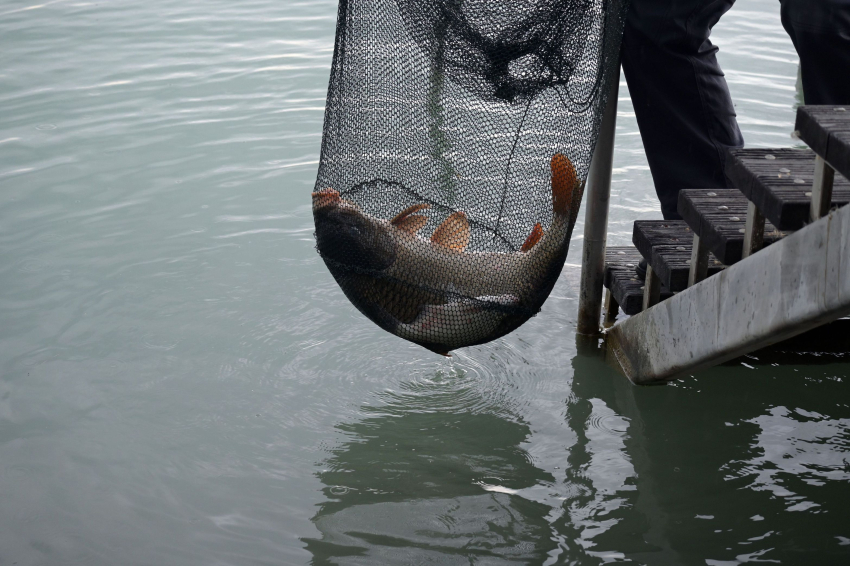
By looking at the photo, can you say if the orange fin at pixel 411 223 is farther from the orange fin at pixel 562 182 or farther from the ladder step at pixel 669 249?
the ladder step at pixel 669 249

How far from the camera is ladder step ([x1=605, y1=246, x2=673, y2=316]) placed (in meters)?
3.99

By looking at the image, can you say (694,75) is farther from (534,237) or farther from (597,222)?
(534,237)

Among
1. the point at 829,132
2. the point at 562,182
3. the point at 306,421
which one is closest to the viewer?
the point at 829,132

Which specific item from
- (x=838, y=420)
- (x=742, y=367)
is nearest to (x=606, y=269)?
(x=742, y=367)

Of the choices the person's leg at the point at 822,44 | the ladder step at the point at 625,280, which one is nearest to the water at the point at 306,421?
the ladder step at the point at 625,280

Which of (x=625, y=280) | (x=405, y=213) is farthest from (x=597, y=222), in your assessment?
(x=405, y=213)

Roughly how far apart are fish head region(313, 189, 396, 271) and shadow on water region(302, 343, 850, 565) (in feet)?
2.73

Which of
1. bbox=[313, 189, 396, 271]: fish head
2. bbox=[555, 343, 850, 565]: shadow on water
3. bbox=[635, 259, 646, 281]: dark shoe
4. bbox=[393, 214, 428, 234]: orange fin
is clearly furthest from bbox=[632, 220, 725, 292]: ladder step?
bbox=[313, 189, 396, 271]: fish head

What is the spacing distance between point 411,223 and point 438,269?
0.62ft

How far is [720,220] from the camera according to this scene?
3205mm

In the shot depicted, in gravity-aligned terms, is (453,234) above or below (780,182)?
below

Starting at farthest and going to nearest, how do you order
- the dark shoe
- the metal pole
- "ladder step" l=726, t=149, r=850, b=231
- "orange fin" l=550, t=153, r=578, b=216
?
the dark shoe < the metal pole < "orange fin" l=550, t=153, r=578, b=216 < "ladder step" l=726, t=149, r=850, b=231

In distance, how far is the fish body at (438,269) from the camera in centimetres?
322

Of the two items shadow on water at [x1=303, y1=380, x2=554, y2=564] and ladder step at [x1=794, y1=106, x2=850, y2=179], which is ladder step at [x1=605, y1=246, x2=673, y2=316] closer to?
shadow on water at [x1=303, y1=380, x2=554, y2=564]
